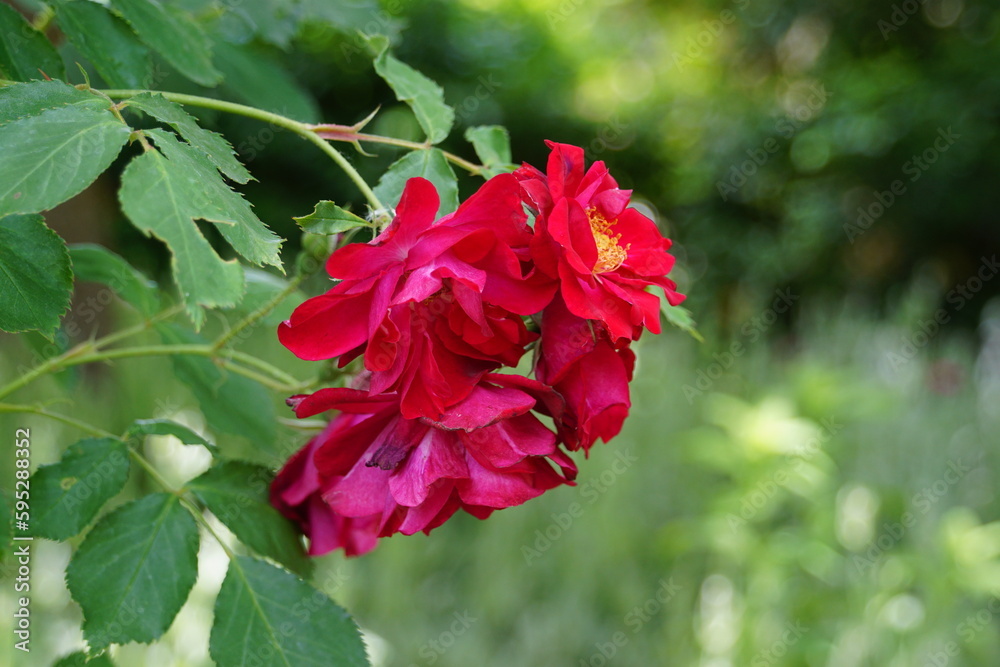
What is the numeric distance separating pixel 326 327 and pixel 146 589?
19 centimetres

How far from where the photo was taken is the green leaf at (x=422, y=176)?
0.43 m

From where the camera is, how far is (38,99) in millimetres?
326

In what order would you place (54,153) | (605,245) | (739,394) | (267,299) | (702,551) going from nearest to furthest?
(54,153) → (605,245) → (267,299) → (702,551) → (739,394)

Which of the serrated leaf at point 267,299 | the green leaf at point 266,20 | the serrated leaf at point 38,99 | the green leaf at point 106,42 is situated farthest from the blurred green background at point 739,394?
the serrated leaf at point 38,99

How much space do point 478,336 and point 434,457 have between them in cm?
6

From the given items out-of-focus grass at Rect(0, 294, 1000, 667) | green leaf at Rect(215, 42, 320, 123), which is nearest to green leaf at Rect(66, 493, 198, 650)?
green leaf at Rect(215, 42, 320, 123)

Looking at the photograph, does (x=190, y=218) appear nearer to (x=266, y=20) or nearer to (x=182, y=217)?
(x=182, y=217)

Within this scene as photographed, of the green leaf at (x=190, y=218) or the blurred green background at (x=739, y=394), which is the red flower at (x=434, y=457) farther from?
the blurred green background at (x=739, y=394)

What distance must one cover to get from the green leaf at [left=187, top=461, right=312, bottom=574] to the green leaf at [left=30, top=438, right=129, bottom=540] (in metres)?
0.04

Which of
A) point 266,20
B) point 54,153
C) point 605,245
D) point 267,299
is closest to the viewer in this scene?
point 54,153

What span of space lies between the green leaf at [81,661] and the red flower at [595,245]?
33cm

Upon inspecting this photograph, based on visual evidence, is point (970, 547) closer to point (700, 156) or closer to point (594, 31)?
point (700, 156)

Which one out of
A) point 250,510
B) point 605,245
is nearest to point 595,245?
point 605,245

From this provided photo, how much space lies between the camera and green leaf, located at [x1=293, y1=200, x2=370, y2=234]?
36cm
